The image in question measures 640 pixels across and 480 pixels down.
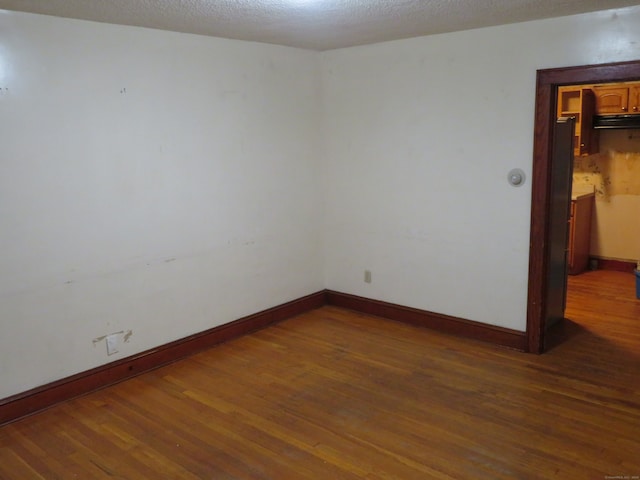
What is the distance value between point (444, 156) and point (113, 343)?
2.74 metres

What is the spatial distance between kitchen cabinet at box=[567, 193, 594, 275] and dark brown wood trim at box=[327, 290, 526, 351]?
2.22m

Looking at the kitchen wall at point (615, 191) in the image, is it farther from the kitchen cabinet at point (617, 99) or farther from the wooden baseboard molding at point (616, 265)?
the kitchen cabinet at point (617, 99)

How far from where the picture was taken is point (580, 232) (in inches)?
235

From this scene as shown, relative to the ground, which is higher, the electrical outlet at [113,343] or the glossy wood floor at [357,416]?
the electrical outlet at [113,343]

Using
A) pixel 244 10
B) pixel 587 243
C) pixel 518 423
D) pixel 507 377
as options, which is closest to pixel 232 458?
pixel 518 423

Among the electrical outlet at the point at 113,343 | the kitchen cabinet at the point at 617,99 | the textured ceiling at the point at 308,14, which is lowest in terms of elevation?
the electrical outlet at the point at 113,343

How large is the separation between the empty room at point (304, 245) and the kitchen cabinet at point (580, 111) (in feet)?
4.75

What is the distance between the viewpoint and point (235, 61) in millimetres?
4012

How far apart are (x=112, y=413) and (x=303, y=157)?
260cm

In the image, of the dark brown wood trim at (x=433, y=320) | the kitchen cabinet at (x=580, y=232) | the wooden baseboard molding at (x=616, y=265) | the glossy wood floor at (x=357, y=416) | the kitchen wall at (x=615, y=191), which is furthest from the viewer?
the wooden baseboard molding at (x=616, y=265)

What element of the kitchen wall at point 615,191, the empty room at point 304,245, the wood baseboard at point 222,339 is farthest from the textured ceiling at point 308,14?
the kitchen wall at point 615,191

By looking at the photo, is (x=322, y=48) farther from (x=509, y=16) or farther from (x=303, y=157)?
(x=509, y=16)

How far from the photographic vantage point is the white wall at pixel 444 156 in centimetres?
363

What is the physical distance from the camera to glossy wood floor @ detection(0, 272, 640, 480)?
102 inches
